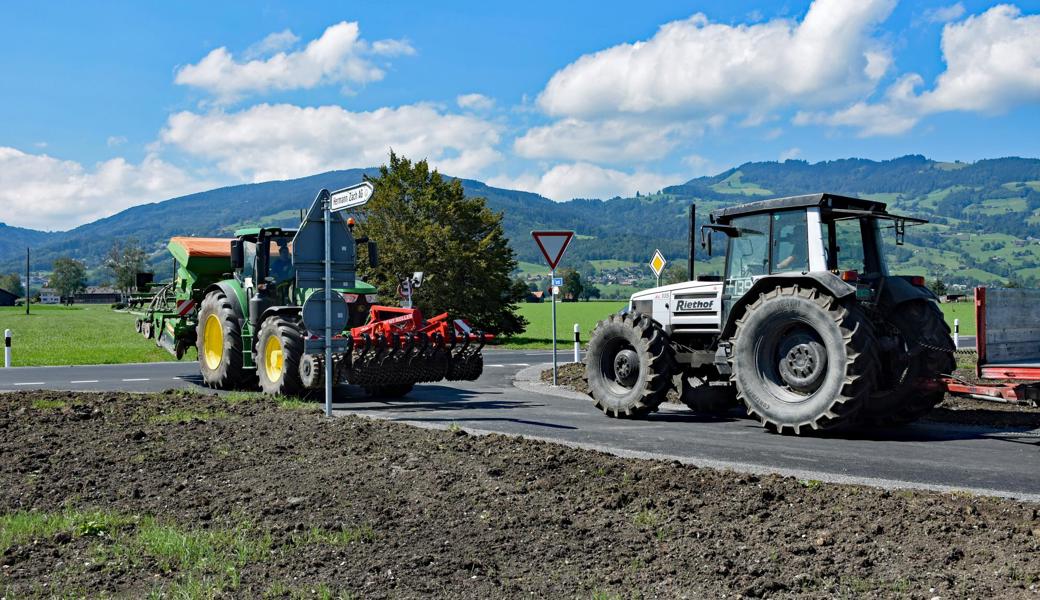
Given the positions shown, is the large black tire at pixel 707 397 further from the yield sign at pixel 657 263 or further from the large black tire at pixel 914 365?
the yield sign at pixel 657 263

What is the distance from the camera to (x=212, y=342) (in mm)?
15180

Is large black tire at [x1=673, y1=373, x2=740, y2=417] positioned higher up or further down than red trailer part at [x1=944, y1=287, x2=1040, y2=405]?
further down

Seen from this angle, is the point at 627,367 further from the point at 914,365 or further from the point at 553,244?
the point at 553,244

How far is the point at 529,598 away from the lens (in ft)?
13.8

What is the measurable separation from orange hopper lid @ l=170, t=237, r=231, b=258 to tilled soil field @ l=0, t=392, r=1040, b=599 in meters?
8.55

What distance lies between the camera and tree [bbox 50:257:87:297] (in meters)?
160

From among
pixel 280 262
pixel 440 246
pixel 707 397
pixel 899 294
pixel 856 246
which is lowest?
pixel 707 397

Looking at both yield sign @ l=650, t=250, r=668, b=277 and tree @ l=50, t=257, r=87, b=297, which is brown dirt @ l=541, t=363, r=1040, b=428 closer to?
yield sign @ l=650, t=250, r=668, b=277

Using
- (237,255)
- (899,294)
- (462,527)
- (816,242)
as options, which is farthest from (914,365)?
(237,255)

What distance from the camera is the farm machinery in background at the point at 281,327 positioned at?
1252 cm

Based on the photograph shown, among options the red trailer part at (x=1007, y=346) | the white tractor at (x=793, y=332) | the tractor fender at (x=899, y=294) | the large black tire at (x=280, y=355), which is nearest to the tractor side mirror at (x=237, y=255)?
the large black tire at (x=280, y=355)

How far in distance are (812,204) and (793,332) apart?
1510mm

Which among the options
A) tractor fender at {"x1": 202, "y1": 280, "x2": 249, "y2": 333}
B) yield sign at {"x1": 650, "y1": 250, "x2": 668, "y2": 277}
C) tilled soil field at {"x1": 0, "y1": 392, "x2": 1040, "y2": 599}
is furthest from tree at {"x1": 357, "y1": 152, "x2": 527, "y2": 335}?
tilled soil field at {"x1": 0, "y1": 392, "x2": 1040, "y2": 599}

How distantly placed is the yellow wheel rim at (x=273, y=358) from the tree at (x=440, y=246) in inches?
638
